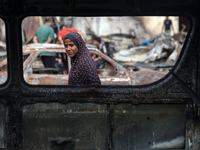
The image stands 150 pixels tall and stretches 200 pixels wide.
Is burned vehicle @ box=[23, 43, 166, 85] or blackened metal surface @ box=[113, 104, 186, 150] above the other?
burned vehicle @ box=[23, 43, 166, 85]

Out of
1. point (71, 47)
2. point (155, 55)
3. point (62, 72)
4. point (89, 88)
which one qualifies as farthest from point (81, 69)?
point (155, 55)

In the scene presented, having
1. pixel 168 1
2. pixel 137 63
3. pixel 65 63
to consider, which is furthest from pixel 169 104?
pixel 137 63

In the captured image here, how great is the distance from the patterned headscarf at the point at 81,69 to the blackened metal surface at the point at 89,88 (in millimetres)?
514

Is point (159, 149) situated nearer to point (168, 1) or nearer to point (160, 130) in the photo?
point (160, 130)

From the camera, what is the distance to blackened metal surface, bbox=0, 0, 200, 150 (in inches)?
87.7

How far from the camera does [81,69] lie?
289cm

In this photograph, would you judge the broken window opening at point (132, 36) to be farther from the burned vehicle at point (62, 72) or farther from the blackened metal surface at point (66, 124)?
the blackened metal surface at point (66, 124)

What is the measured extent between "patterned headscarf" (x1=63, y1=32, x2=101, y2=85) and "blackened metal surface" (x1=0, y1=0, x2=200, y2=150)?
51 cm

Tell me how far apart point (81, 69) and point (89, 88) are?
1.96ft

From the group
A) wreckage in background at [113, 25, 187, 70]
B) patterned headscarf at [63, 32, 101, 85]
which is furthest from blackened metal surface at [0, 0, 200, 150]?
wreckage in background at [113, 25, 187, 70]

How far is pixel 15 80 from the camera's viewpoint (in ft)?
7.52

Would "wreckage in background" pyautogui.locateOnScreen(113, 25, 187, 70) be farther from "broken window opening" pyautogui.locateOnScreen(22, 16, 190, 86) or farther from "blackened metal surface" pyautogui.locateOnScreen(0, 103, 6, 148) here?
"blackened metal surface" pyautogui.locateOnScreen(0, 103, 6, 148)

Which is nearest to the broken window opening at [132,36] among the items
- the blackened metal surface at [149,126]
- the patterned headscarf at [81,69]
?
the patterned headscarf at [81,69]

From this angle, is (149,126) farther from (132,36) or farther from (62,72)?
(132,36)
